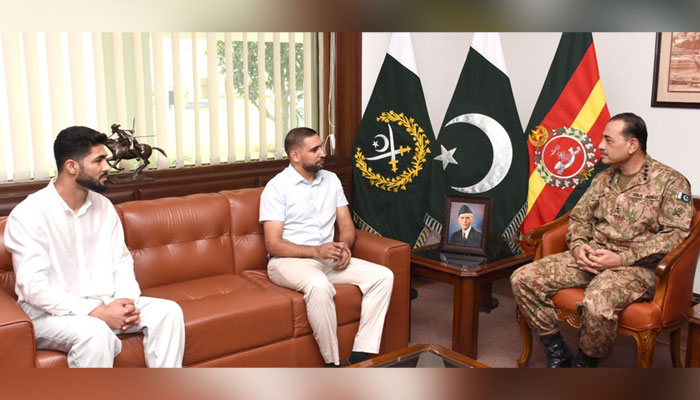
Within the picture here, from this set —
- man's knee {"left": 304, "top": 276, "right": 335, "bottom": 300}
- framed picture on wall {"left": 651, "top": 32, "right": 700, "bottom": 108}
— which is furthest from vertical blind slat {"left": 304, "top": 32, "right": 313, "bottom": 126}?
framed picture on wall {"left": 651, "top": 32, "right": 700, "bottom": 108}

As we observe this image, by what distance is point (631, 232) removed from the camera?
9.72 feet

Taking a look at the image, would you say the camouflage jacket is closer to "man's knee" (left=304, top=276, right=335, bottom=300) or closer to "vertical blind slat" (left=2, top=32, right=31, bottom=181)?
"man's knee" (left=304, top=276, right=335, bottom=300)

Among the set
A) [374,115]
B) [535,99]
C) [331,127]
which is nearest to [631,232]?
[535,99]

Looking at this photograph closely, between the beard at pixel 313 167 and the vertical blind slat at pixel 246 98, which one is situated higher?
the vertical blind slat at pixel 246 98

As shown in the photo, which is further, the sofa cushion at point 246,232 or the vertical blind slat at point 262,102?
the vertical blind slat at point 262,102

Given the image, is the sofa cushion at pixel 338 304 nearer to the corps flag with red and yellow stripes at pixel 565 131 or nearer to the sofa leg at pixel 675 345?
the corps flag with red and yellow stripes at pixel 565 131

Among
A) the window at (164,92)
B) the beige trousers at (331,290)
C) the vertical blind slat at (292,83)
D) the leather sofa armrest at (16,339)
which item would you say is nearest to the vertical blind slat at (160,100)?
the window at (164,92)

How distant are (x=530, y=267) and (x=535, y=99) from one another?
51.2 inches

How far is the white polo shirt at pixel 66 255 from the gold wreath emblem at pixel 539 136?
7.37ft

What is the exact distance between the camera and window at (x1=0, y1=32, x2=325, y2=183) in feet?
10.6

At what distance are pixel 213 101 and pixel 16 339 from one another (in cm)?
200

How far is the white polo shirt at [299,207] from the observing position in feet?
10.9

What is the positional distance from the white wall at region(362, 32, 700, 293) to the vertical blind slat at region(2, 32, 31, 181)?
6.42 ft

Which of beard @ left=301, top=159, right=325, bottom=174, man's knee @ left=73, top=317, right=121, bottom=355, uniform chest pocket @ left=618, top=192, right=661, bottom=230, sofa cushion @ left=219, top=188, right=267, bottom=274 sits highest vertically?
beard @ left=301, top=159, right=325, bottom=174
